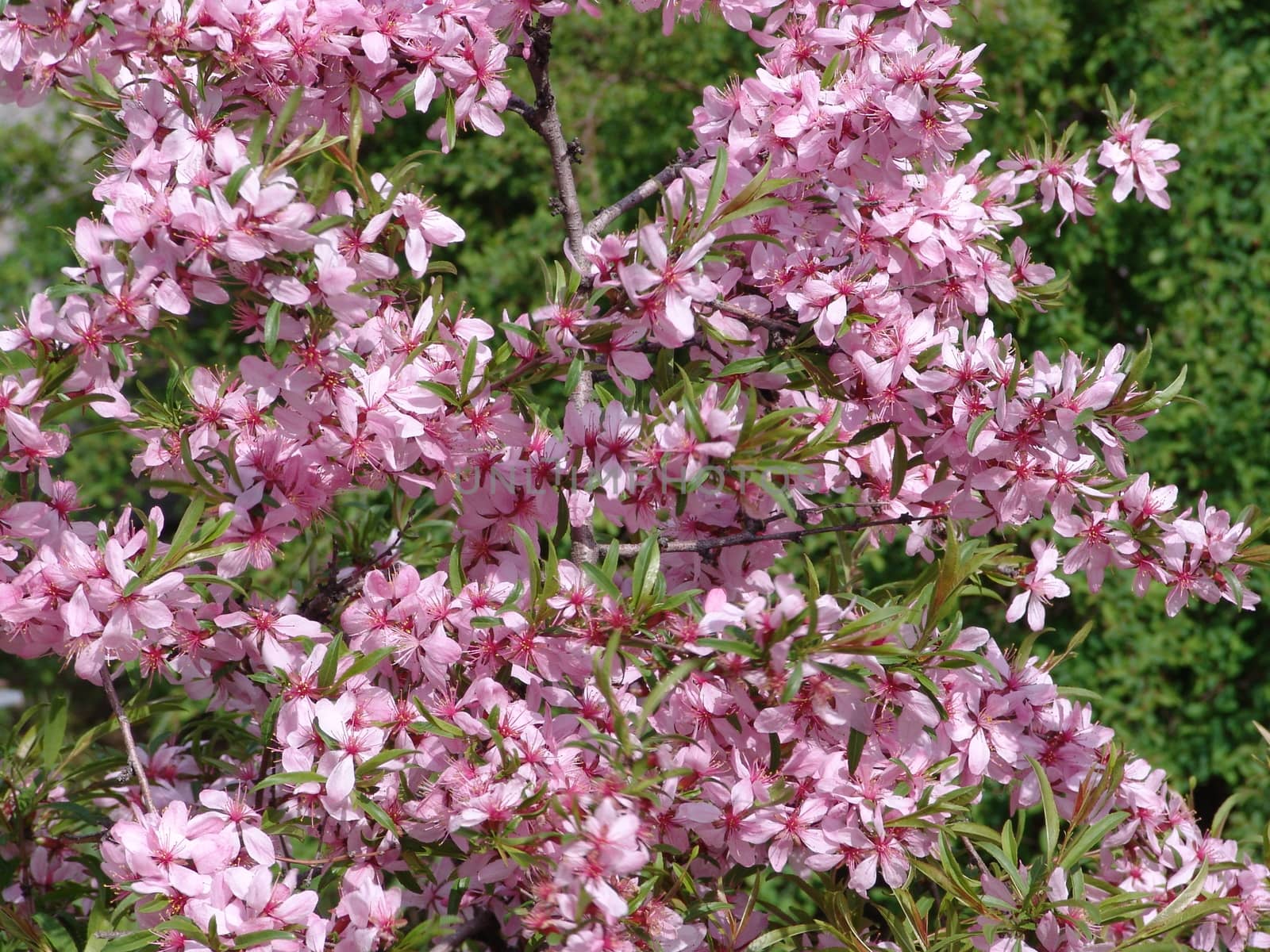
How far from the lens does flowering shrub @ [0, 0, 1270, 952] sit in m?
1.44

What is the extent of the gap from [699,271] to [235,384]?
715mm

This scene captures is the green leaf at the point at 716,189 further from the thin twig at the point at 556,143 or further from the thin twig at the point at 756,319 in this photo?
the thin twig at the point at 556,143

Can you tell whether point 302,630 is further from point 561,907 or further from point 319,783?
point 561,907

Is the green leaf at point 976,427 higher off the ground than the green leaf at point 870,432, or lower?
higher

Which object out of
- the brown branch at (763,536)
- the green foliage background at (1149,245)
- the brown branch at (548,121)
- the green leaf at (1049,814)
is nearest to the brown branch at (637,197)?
the brown branch at (548,121)

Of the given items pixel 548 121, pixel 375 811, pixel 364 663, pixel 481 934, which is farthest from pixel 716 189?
pixel 481 934

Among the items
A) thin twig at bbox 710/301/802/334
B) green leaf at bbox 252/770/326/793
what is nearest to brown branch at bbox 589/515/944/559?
thin twig at bbox 710/301/802/334

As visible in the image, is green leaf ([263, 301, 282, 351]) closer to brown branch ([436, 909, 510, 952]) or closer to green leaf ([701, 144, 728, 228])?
green leaf ([701, 144, 728, 228])

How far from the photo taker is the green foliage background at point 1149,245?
3553mm

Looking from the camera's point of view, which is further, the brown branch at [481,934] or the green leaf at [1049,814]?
the brown branch at [481,934]

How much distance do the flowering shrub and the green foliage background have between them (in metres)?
1.68

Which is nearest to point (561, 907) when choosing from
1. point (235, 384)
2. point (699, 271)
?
point (699, 271)

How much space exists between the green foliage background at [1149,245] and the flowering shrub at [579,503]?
168 centimetres

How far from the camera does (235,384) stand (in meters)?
1.74
